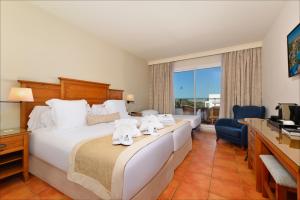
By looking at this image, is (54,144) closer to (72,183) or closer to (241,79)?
(72,183)

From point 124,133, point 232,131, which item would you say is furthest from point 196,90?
point 124,133

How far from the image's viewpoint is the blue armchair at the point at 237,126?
2916 mm

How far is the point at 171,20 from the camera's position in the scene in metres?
2.74

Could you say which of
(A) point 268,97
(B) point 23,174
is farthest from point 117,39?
(A) point 268,97

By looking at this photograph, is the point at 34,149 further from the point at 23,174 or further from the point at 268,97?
the point at 268,97

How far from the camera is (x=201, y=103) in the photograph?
16.7 ft

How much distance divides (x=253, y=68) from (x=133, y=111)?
360 centimetres

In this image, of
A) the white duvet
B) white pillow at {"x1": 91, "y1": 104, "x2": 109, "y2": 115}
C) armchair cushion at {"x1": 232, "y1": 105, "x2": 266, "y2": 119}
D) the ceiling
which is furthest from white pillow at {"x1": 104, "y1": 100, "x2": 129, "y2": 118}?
armchair cushion at {"x1": 232, "y1": 105, "x2": 266, "y2": 119}

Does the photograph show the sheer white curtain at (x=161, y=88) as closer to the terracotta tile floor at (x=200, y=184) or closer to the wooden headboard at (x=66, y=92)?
the wooden headboard at (x=66, y=92)

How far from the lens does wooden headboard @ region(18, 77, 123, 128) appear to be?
7.32 ft

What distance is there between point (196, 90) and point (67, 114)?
13.5 feet

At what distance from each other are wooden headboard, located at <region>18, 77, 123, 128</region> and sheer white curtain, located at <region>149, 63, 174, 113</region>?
181cm

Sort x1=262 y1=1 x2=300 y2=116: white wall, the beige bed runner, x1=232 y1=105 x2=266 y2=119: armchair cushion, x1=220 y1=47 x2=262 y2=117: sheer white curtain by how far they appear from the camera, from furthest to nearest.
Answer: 1. x1=220 y1=47 x2=262 y2=117: sheer white curtain
2. x1=232 y1=105 x2=266 y2=119: armchair cushion
3. x1=262 y1=1 x2=300 y2=116: white wall
4. the beige bed runner

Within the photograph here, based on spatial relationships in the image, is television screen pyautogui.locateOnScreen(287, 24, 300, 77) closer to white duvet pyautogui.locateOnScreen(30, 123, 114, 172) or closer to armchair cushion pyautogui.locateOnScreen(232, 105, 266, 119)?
armchair cushion pyautogui.locateOnScreen(232, 105, 266, 119)
